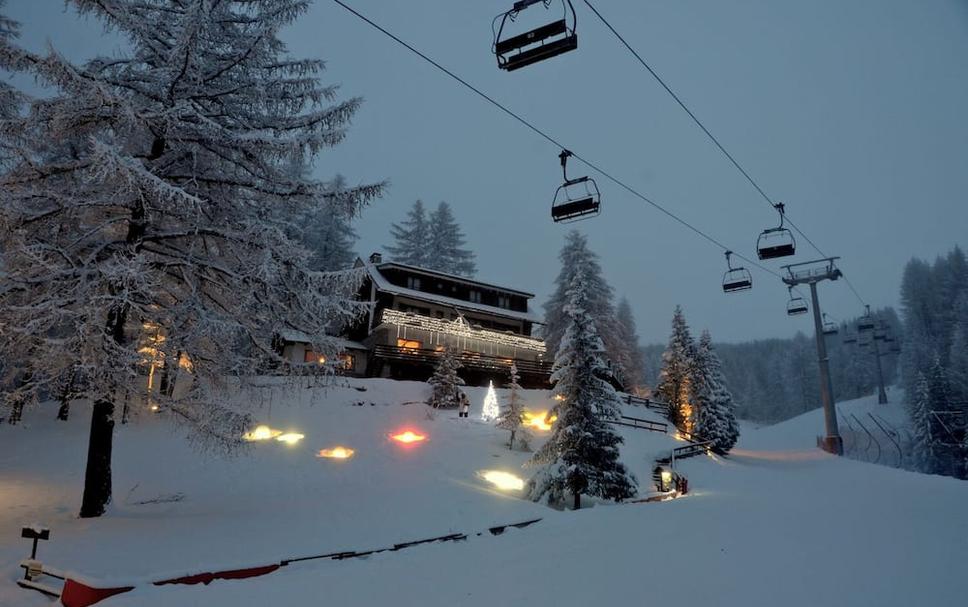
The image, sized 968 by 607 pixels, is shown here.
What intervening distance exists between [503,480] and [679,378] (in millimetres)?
23167

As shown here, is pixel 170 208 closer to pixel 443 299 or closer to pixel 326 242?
pixel 443 299

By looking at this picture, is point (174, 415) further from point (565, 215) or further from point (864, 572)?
point (864, 572)

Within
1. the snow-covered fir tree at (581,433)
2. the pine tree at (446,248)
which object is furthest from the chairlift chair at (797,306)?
the pine tree at (446,248)

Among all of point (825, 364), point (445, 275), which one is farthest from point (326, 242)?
point (825, 364)

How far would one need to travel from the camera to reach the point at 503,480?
58.7 feet

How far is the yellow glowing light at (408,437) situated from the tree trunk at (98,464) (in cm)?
1231

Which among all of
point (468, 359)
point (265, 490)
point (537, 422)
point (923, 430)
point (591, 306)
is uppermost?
point (591, 306)

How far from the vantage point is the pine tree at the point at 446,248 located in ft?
176

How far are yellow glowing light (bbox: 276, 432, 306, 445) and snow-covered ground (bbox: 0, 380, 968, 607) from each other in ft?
1.78

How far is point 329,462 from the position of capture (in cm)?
1784

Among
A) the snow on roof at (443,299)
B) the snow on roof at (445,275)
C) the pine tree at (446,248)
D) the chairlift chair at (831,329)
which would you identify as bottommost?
the chairlift chair at (831,329)

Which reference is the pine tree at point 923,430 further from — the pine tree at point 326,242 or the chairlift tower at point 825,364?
the pine tree at point 326,242

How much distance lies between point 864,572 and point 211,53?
16.2m

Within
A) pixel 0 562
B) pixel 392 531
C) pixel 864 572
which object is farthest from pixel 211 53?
pixel 864 572
